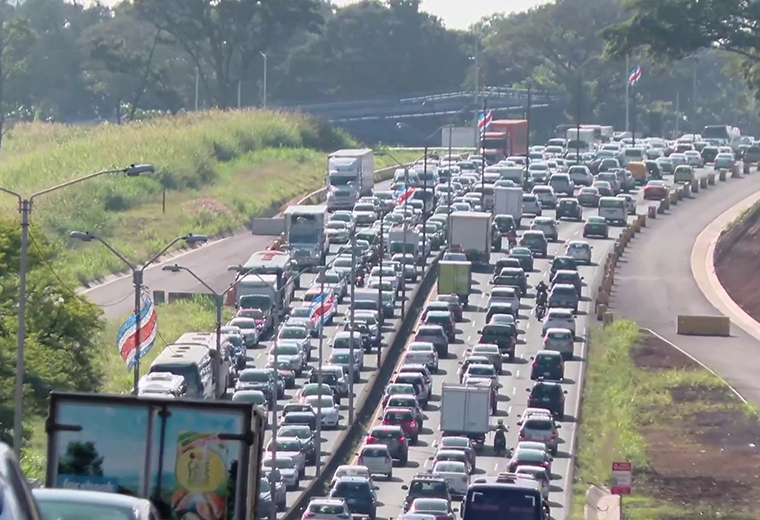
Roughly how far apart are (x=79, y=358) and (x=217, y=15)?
3946 inches

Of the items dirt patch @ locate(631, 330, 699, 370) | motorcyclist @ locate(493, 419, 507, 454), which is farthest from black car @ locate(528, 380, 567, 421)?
dirt patch @ locate(631, 330, 699, 370)

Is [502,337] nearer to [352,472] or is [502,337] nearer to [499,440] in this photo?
[499,440]

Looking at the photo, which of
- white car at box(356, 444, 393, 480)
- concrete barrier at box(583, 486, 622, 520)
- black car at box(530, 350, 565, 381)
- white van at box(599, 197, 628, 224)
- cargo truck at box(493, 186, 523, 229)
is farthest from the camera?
white van at box(599, 197, 628, 224)

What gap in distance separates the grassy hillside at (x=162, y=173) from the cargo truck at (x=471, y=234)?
15.4 m

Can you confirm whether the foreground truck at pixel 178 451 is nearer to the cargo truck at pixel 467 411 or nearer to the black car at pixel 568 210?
the cargo truck at pixel 467 411

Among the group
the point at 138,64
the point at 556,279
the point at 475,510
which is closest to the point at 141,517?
the point at 475,510

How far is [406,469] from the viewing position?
5188 cm

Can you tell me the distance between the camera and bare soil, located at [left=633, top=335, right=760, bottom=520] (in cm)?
4272

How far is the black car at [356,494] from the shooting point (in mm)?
43188

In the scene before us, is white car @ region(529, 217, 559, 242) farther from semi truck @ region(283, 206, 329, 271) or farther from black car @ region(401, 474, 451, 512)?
black car @ region(401, 474, 451, 512)

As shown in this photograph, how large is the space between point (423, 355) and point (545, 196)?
38.3 meters

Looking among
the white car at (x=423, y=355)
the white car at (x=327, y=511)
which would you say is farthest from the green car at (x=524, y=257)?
the white car at (x=327, y=511)

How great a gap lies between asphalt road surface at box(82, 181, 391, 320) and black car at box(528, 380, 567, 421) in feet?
70.8

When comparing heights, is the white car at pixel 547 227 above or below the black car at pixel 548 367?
above
